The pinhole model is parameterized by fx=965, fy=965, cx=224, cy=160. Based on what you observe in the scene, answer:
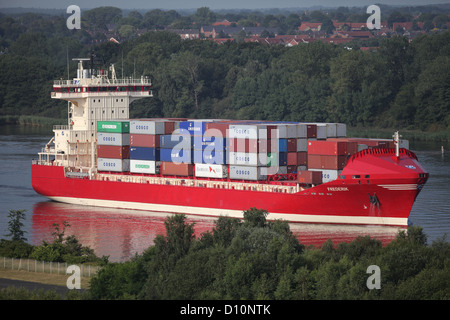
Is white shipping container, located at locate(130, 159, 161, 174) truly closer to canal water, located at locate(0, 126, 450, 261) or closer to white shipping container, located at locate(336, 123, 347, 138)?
canal water, located at locate(0, 126, 450, 261)

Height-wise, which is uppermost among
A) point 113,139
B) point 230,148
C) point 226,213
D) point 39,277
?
point 113,139

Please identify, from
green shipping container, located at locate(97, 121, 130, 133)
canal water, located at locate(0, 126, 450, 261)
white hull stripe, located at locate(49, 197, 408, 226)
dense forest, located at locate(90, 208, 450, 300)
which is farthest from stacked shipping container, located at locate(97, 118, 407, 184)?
dense forest, located at locate(90, 208, 450, 300)

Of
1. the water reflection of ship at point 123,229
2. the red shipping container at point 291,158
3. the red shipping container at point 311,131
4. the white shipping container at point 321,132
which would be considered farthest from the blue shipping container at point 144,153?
the white shipping container at point 321,132

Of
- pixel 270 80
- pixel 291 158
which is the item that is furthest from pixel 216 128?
pixel 270 80

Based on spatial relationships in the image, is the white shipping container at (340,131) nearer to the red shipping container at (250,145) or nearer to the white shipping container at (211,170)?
the red shipping container at (250,145)

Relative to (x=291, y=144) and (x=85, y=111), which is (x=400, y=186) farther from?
(x=85, y=111)
